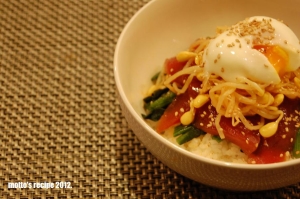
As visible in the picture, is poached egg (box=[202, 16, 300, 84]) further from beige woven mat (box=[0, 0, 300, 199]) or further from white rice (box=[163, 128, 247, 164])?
beige woven mat (box=[0, 0, 300, 199])

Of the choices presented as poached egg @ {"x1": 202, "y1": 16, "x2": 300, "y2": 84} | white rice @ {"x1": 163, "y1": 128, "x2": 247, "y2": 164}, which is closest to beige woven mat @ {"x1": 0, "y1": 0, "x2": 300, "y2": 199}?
white rice @ {"x1": 163, "y1": 128, "x2": 247, "y2": 164}

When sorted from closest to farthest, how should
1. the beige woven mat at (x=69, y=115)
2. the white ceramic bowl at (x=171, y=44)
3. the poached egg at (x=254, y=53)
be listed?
the white ceramic bowl at (x=171, y=44) → the poached egg at (x=254, y=53) → the beige woven mat at (x=69, y=115)

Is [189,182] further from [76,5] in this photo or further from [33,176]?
[76,5]

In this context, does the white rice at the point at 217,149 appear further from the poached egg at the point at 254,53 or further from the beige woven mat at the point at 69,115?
the poached egg at the point at 254,53

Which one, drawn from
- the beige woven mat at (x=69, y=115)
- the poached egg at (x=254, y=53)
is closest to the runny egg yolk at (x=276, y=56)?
the poached egg at (x=254, y=53)

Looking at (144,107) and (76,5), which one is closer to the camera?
(144,107)

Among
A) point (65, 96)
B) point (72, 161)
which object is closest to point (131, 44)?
point (65, 96)

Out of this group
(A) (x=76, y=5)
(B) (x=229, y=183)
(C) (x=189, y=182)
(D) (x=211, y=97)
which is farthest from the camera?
(A) (x=76, y=5)
